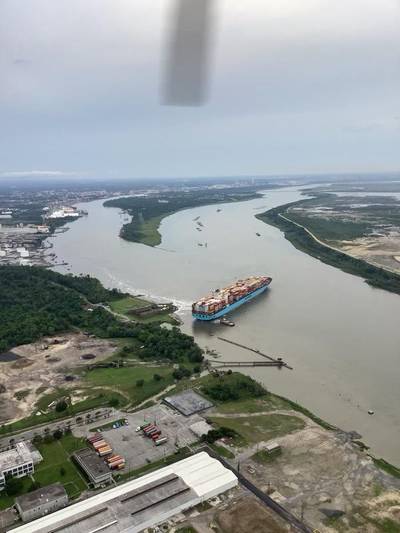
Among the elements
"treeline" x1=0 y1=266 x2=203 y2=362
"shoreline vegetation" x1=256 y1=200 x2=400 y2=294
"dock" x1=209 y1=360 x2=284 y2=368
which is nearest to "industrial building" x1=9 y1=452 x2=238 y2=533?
"dock" x1=209 y1=360 x2=284 y2=368

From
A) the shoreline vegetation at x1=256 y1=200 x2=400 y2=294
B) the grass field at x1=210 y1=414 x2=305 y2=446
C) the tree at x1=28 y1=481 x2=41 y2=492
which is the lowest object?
the tree at x1=28 y1=481 x2=41 y2=492

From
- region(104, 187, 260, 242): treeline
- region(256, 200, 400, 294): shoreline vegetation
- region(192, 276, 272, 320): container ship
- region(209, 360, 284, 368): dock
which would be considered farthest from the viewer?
region(104, 187, 260, 242): treeline

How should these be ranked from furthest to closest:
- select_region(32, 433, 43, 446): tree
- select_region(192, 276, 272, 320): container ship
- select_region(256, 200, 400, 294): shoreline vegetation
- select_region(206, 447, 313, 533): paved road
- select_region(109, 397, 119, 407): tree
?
select_region(256, 200, 400, 294): shoreline vegetation, select_region(192, 276, 272, 320): container ship, select_region(109, 397, 119, 407): tree, select_region(32, 433, 43, 446): tree, select_region(206, 447, 313, 533): paved road

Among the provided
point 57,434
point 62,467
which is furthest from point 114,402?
point 62,467

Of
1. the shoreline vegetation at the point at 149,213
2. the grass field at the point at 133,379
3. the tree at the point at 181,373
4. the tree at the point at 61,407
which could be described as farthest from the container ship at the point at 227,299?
the shoreline vegetation at the point at 149,213

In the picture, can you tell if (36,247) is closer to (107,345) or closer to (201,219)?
(201,219)

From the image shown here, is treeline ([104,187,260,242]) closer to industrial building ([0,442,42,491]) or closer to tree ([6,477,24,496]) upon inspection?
industrial building ([0,442,42,491])

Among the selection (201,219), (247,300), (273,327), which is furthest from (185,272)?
(201,219)
